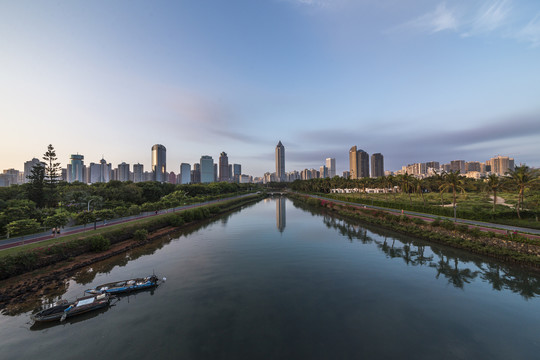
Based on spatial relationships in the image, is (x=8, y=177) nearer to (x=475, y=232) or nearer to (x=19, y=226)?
(x=19, y=226)

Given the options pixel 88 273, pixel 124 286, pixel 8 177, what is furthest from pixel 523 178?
pixel 8 177

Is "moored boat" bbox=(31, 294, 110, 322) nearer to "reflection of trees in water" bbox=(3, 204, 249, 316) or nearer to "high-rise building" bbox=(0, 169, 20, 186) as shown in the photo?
"reflection of trees in water" bbox=(3, 204, 249, 316)

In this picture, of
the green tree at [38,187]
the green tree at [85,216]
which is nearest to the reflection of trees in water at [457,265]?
the green tree at [85,216]

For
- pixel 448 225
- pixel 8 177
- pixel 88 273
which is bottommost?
pixel 88 273

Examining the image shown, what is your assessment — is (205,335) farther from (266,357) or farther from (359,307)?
(359,307)

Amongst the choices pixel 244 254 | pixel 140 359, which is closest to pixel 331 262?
pixel 244 254

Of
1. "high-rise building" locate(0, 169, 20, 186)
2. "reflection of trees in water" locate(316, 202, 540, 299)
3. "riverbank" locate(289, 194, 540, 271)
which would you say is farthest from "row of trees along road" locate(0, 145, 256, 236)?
"high-rise building" locate(0, 169, 20, 186)
